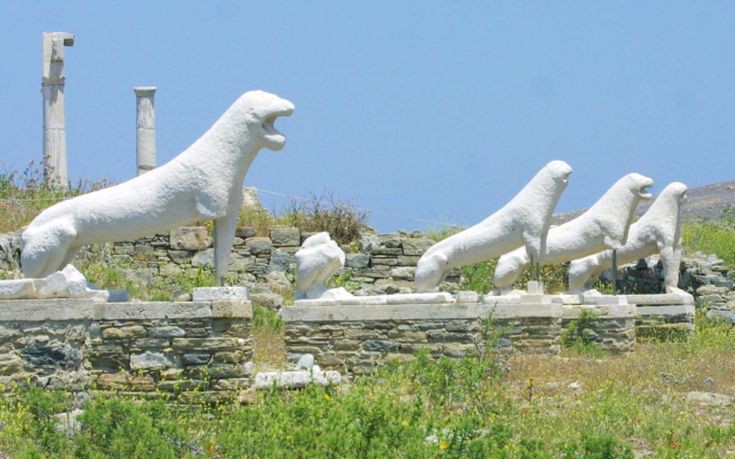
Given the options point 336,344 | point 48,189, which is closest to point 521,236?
point 336,344

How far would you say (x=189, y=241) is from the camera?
2072 centimetres

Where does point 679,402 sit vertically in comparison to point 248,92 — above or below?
below

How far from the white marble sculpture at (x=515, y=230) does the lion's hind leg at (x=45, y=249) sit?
18.2 feet

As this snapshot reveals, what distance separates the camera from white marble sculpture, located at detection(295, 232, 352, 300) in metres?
14.3

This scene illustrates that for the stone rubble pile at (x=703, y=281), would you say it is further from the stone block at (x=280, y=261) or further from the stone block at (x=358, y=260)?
the stone block at (x=280, y=261)

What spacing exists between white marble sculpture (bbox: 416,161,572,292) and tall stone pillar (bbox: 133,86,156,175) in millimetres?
10820

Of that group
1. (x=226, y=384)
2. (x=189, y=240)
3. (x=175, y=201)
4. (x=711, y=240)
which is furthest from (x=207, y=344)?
(x=711, y=240)

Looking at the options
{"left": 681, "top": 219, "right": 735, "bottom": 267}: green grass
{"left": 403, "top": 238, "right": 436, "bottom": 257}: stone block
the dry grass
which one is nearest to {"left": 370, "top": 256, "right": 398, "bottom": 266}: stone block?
{"left": 403, "top": 238, "right": 436, "bottom": 257}: stone block

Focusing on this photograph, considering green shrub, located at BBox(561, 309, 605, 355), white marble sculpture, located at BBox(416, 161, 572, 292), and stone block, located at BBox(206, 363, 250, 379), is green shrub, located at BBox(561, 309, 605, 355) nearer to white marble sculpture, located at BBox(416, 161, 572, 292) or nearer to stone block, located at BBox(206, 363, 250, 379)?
white marble sculpture, located at BBox(416, 161, 572, 292)

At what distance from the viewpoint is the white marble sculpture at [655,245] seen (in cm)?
1939

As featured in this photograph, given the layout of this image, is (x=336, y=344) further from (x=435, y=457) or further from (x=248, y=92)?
(x=435, y=457)

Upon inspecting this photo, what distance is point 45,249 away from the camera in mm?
11711

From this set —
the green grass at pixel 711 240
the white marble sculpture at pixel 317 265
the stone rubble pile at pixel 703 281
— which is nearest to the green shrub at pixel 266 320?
the white marble sculpture at pixel 317 265

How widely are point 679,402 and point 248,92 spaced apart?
15.2 ft
